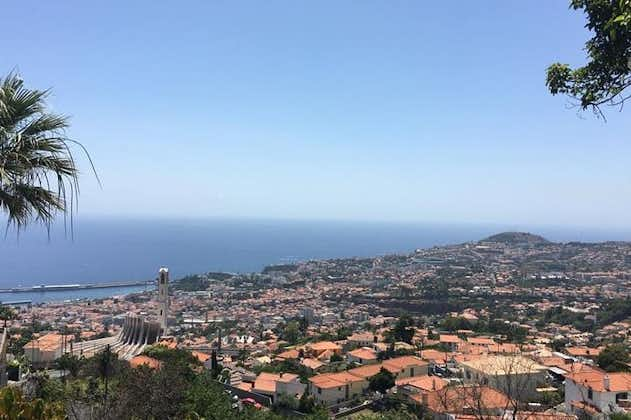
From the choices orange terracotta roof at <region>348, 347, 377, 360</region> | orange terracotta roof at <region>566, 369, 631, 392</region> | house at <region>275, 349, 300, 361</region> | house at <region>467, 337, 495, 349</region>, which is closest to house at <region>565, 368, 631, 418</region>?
orange terracotta roof at <region>566, 369, 631, 392</region>

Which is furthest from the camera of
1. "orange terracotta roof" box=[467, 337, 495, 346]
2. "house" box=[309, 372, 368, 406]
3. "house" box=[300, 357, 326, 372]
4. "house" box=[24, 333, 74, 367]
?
"orange terracotta roof" box=[467, 337, 495, 346]

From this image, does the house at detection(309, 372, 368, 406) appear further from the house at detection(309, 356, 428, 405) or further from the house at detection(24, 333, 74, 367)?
the house at detection(24, 333, 74, 367)

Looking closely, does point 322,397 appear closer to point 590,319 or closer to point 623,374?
point 623,374

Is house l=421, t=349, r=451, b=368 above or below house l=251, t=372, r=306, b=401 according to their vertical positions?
below

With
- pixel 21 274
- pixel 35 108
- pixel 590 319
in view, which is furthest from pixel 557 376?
pixel 21 274

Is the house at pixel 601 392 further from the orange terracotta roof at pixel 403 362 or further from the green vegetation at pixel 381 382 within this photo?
the orange terracotta roof at pixel 403 362
